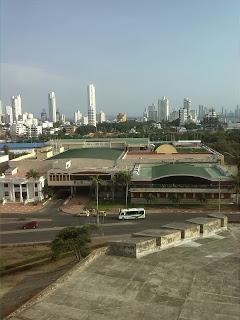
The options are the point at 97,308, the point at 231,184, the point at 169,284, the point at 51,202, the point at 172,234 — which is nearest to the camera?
the point at 97,308

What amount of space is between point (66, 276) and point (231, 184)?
1262 inches

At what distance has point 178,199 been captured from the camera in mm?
44750

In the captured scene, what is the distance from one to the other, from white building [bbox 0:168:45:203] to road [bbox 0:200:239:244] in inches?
228

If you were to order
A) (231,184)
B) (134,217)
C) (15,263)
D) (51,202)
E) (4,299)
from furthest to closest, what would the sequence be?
1. (51,202)
2. (231,184)
3. (134,217)
4. (15,263)
5. (4,299)

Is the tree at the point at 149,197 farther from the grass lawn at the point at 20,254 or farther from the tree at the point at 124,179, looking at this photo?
the grass lawn at the point at 20,254

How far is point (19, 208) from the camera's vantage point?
1820 inches

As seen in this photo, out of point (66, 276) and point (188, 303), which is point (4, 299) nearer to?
point (66, 276)

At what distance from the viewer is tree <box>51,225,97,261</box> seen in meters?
24.1

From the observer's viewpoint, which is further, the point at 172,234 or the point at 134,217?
the point at 134,217

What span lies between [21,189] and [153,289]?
1498 inches

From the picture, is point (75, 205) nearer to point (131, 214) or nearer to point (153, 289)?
point (131, 214)

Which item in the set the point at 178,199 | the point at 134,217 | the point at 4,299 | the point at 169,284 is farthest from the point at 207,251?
the point at 178,199

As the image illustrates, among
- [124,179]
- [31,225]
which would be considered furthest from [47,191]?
[31,225]

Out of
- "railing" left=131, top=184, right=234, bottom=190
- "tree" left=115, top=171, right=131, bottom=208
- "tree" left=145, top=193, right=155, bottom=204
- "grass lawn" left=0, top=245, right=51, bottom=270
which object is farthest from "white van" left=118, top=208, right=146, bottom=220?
"grass lawn" left=0, top=245, right=51, bottom=270
